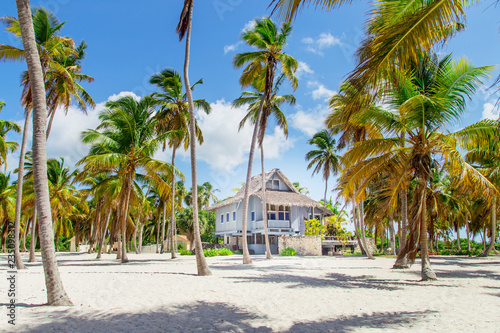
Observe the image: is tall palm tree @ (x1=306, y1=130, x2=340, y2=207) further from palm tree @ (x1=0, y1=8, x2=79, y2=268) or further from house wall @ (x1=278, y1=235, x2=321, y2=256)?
palm tree @ (x1=0, y1=8, x2=79, y2=268)

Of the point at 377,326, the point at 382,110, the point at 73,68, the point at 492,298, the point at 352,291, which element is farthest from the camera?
the point at 73,68

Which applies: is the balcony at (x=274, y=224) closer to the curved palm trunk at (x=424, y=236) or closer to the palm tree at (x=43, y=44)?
the palm tree at (x=43, y=44)

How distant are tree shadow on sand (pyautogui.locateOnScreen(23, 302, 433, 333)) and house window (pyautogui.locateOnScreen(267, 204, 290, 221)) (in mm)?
26026

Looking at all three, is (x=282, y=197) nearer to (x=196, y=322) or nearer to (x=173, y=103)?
(x=173, y=103)

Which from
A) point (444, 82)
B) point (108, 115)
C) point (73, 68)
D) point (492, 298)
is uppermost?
point (73, 68)

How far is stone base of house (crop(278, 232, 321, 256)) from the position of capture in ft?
93.8

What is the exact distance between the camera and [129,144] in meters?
19.8

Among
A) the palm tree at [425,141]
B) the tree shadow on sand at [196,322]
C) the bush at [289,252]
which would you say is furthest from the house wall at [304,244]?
the tree shadow on sand at [196,322]

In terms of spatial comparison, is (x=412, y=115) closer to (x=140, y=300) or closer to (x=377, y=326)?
(x=377, y=326)

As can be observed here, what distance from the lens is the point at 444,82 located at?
10.1 metres

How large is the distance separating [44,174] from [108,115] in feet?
50.0

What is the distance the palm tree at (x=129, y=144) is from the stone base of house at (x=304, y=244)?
12.9m

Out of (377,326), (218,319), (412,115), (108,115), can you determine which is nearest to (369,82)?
(377,326)

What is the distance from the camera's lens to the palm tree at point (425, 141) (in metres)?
9.82
